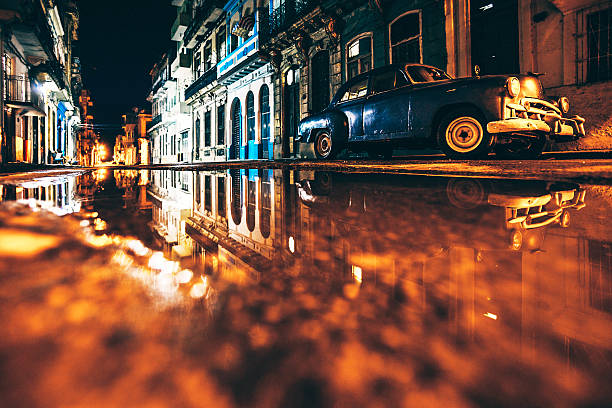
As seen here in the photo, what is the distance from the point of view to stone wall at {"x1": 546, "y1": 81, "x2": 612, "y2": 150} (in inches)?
279

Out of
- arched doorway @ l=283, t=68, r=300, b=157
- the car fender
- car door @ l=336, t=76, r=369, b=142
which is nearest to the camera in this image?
car door @ l=336, t=76, r=369, b=142

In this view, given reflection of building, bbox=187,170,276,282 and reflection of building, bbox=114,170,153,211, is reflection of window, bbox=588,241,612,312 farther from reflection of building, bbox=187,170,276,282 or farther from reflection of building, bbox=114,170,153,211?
reflection of building, bbox=114,170,153,211

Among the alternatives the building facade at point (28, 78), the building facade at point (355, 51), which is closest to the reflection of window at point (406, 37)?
the building facade at point (355, 51)

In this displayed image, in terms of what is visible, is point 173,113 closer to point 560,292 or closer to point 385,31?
point 385,31

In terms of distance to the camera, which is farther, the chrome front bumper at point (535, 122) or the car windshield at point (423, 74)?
the car windshield at point (423, 74)

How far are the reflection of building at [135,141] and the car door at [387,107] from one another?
173 ft

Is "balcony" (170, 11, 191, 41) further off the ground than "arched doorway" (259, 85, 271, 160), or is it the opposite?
"balcony" (170, 11, 191, 41)

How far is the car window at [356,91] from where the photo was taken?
21.4 feet

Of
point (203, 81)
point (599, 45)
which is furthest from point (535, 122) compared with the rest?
point (203, 81)

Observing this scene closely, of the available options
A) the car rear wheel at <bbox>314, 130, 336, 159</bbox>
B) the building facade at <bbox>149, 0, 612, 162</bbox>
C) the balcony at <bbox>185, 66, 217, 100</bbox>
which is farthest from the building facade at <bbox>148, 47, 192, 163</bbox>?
the car rear wheel at <bbox>314, 130, 336, 159</bbox>

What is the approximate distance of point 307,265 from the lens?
94 centimetres

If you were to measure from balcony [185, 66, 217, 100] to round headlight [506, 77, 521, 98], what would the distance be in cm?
1963

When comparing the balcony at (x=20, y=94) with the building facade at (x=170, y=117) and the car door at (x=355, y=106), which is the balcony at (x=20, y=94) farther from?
the car door at (x=355, y=106)

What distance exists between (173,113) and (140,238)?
33.0m
